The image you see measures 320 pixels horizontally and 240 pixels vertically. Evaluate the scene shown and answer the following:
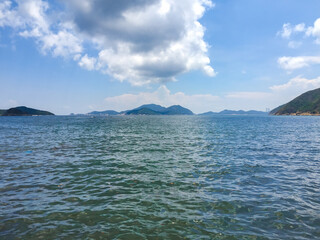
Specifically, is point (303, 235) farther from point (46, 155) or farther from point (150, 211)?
point (46, 155)

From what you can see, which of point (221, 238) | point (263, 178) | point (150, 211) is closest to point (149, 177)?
point (150, 211)

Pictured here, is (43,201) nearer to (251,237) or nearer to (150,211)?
(150,211)

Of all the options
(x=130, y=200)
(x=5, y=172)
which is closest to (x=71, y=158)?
(x=5, y=172)

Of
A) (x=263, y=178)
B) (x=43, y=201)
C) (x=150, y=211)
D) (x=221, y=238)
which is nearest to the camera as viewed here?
(x=221, y=238)

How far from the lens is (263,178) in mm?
18531

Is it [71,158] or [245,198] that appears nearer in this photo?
[245,198]

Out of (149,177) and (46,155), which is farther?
(46,155)

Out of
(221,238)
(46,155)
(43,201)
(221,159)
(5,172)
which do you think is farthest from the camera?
(46,155)

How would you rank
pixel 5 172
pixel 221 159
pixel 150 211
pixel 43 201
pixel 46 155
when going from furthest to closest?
pixel 46 155, pixel 221 159, pixel 5 172, pixel 43 201, pixel 150 211

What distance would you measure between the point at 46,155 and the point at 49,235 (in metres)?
23.2

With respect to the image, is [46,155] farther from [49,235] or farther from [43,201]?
[49,235]

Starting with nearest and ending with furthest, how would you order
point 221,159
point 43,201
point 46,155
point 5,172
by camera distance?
point 43,201 → point 5,172 → point 221,159 → point 46,155

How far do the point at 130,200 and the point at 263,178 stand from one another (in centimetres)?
1369

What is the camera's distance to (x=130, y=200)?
1364cm
